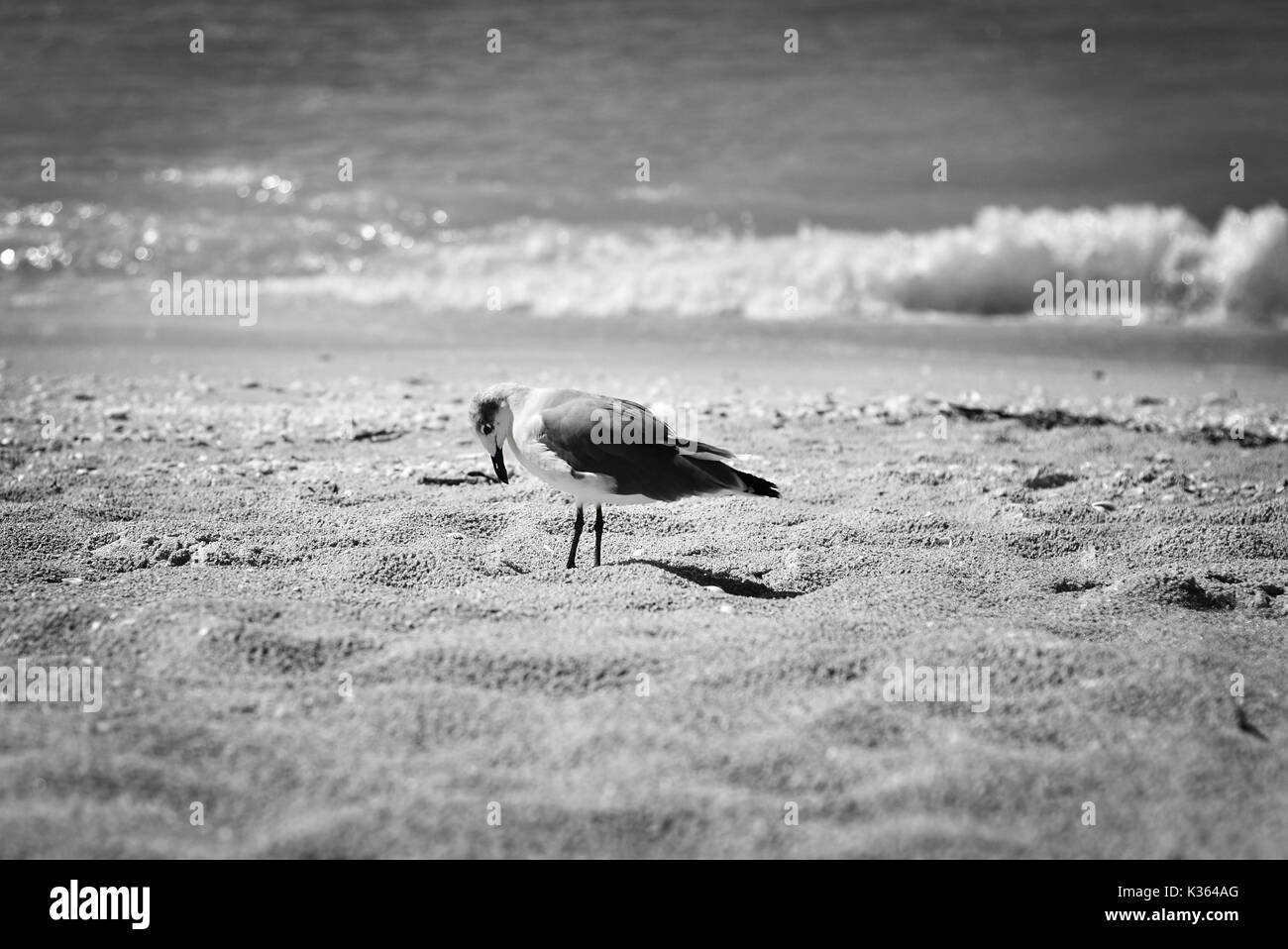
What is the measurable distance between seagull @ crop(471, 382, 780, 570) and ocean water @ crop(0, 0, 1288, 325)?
6788 mm

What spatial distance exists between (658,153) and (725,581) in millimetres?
12601

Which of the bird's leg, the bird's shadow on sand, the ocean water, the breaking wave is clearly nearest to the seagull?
the bird's leg

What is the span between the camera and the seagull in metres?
4.65

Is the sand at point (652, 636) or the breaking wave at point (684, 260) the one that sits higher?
the breaking wave at point (684, 260)

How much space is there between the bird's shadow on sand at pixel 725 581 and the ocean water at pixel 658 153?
6925mm

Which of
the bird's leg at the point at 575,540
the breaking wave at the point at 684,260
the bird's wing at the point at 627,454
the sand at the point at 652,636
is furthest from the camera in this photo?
the breaking wave at the point at 684,260

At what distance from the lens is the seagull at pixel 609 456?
4652mm

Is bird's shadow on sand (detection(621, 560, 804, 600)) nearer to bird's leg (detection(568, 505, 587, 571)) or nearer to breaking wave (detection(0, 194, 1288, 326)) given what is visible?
bird's leg (detection(568, 505, 587, 571))

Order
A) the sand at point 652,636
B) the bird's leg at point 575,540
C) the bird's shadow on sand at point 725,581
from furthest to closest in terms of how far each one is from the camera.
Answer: the bird's leg at point 575,540 → the bird's shadow on sand at point 725,581 → the sand at point 652,636

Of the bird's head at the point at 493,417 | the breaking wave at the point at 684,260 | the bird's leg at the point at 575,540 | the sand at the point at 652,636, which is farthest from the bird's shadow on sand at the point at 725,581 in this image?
the breaking wave at the point at 684,260

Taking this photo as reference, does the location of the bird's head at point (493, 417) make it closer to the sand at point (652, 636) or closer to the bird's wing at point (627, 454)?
the bird's wing at point (627, 454)
